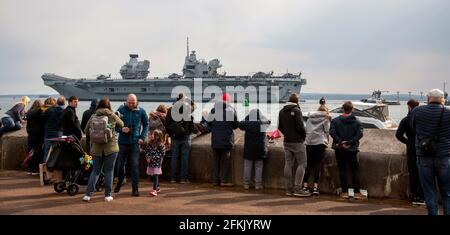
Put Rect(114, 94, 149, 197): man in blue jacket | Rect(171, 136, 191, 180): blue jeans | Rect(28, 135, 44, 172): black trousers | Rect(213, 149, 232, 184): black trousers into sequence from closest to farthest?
Rect(114, 94, 149, 197): man in blue jacket, Rect(213, 149, 232, 184): black trousers, Rect(171, 136, 191, 180): blue jeans, Rect(28, 135, 44, 172): black trousers

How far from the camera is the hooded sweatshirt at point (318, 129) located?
22.0 feet

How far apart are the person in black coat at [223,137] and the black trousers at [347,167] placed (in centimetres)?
173

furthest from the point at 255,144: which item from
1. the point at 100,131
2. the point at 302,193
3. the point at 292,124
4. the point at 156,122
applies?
the point at 100,131

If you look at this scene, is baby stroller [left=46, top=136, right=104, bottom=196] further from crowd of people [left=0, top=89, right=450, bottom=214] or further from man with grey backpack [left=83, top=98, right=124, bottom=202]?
man with grey backpack [left=83, top=98, right=124, bottom=202]

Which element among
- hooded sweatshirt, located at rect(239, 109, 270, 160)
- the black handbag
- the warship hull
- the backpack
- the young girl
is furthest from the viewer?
the warship hull

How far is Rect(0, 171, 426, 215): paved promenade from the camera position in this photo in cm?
547

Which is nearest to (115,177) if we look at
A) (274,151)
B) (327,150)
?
(274,151)

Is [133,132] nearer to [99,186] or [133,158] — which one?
[133,158]

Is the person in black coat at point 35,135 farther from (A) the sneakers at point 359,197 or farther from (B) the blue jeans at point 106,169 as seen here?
(A) the sneakers at point 359,197

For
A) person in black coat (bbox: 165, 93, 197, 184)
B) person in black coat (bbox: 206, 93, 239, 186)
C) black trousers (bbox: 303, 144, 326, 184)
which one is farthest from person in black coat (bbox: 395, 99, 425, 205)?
person in black coat (bbox: 165, 93, 197, 184)

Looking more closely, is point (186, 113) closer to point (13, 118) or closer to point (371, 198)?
point (371, 198)

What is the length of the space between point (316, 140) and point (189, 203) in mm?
2129

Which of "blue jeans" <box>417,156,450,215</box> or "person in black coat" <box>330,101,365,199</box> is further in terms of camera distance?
"person in black coat" <box>330,101,365,199</box>

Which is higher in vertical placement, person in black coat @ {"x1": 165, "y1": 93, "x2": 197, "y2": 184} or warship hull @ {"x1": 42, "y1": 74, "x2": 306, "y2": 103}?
warship hull @ {"x1": 42, "y1": 74, "x2": 306, "y2": 103}
